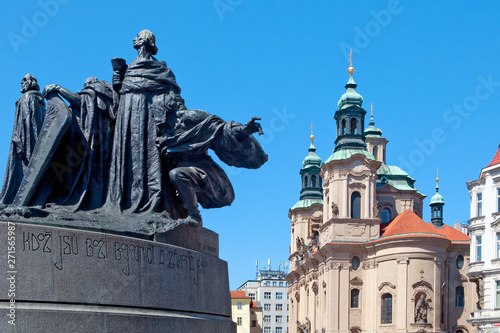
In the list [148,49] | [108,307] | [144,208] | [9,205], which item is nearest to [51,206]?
[9,205]

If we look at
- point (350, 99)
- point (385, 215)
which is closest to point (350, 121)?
point (350, 99)

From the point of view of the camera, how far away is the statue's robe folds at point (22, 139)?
24.7 ft

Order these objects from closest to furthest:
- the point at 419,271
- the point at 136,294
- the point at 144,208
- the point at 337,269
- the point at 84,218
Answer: the point at 136,294 → the point at 84,218 → the point at 144,208 → the point at 419,271 → the point at 337,269

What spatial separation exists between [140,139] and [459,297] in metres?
65.8

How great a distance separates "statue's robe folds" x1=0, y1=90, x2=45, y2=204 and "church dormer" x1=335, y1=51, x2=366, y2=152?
217 ft

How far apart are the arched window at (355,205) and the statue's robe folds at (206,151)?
62830mm

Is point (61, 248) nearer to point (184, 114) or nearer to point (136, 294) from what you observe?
point (136, 294)

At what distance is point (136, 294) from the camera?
662cm

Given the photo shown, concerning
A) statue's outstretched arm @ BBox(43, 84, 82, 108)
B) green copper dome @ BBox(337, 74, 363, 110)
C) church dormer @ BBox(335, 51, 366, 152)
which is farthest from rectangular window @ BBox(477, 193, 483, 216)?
statue's outstretched arm @ BBox(43, 84, 82, 108)

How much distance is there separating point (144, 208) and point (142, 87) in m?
1.26

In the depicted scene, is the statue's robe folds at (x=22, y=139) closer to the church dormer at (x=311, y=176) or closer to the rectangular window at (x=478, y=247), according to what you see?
the rectangular window at (x=478, y=247)

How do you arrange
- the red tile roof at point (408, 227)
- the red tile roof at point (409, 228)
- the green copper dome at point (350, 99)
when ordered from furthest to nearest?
the green copper dome at point (350, 99), the red tile roof at point (408, 227), the red tile roof at point (409, 228)

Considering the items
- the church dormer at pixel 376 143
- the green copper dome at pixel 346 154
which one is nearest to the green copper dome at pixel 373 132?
the church dormer at pixel 376 143

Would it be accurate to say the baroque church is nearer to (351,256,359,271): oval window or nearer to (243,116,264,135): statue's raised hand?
(351,256,359,271): oval window
